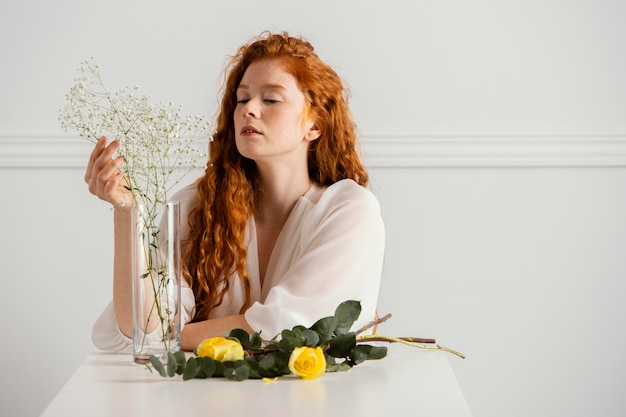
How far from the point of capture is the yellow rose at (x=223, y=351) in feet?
5.45

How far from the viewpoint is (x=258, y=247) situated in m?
2.36

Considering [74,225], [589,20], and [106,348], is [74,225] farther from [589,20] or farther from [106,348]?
[589,20]

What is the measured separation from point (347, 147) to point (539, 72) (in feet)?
3.49

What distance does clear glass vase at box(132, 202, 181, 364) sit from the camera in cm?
173

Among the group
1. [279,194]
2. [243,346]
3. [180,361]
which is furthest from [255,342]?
[279,194]

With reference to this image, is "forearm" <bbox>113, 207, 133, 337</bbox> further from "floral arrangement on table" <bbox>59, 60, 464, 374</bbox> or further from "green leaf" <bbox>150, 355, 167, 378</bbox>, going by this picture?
"green leaf" <bbox>150, 355, 167, 378</bbox>

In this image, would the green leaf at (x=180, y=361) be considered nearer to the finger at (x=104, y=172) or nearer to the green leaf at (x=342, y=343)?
the green leaf at (x=342, y=343)

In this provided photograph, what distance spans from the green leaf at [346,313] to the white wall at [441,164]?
1553mm

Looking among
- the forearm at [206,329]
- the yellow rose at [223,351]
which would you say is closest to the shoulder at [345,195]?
the forearm at [206,329]

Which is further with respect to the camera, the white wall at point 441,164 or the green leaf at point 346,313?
the white wall at point 441,164

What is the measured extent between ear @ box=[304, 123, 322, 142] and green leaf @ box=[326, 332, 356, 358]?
797mm

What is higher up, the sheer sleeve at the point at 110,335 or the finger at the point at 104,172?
the finger at the point at 104,172

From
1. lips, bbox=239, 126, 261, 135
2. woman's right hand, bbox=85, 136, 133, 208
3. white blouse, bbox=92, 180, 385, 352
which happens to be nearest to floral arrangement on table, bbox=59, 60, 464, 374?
woman's right hand, bbox=85, 136, 133, 208

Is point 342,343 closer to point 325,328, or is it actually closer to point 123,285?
point 325,328
